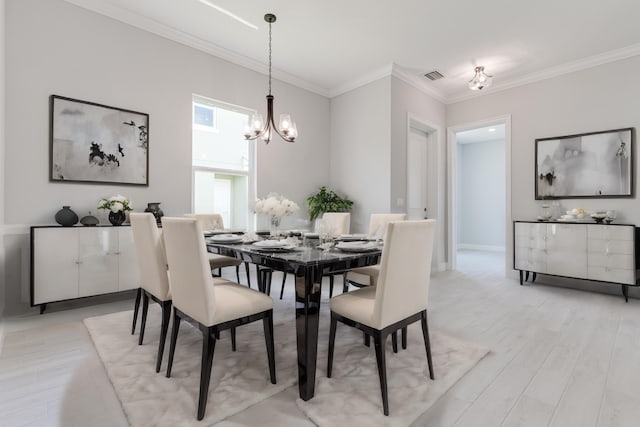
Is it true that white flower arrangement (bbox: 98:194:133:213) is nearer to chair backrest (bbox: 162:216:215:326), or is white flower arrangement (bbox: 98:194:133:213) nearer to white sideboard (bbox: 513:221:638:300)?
chair backrest (bbox: 162:216:215:326)

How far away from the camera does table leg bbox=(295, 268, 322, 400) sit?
5.01 feet

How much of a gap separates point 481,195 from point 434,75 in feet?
14.5

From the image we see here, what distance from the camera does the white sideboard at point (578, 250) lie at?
10.9ft

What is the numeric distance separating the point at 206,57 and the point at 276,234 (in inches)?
105

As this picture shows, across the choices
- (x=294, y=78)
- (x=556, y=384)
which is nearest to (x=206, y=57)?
(x=294, y=78)

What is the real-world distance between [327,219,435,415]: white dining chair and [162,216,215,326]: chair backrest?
667mm

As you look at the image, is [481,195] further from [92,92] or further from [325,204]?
[92,92]

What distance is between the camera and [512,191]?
4527 millimetres

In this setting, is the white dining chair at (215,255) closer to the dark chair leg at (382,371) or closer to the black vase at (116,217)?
the black vase at (116,217)

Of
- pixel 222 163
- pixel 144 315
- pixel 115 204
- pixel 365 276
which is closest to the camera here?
pixel 144 315

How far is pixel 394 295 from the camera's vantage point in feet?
5.08

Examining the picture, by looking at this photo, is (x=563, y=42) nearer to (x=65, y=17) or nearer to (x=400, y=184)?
(x=400, y=184)

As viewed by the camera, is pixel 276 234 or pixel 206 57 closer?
pixel 276 234

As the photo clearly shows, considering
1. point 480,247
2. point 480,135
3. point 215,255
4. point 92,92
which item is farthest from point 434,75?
point 480,247
